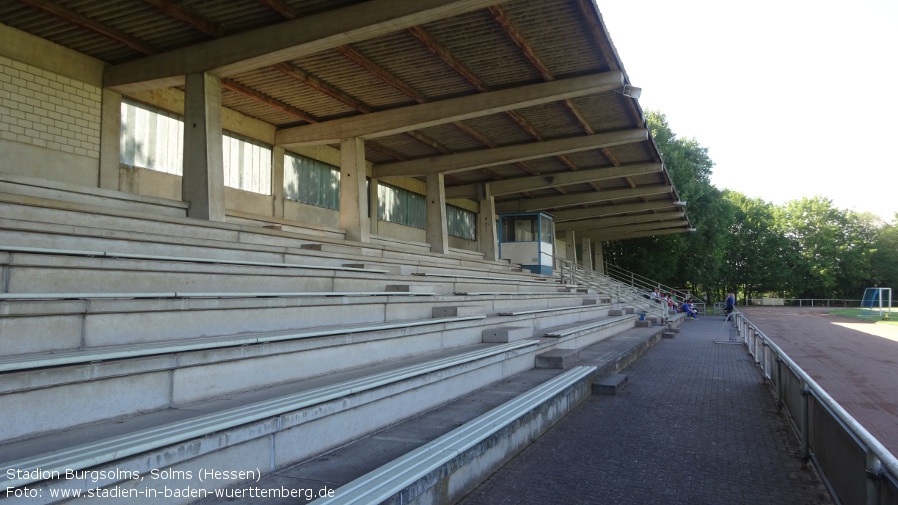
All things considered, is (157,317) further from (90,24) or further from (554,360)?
(90,24)

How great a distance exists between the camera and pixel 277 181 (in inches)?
641

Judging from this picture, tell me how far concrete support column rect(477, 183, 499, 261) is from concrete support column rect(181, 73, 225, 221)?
13.9m

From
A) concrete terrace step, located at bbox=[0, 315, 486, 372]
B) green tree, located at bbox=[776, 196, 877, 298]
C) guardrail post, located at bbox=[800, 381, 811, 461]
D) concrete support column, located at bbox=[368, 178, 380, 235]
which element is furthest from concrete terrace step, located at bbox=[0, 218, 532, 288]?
green tree, located at bbox=[776, 196, 877, 298]

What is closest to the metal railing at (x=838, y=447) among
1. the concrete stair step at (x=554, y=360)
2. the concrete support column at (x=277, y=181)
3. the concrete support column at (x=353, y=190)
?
the concrete stair step at (x=554, y=360)

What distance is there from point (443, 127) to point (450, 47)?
5414mm

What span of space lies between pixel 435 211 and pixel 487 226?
4.23 meters

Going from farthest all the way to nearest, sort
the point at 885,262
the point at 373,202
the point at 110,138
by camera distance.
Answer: the point at 885,262 < the point at 373,202 < the point at 110,138

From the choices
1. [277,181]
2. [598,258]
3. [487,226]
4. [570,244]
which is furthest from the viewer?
[598,258]

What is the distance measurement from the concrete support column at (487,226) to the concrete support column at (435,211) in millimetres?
3849

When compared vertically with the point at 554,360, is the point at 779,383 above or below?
below

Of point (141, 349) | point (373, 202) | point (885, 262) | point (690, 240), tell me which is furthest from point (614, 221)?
point (885, 262)

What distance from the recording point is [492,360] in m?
7.61

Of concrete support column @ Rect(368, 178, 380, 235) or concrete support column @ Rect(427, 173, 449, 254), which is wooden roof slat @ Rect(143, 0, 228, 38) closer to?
concrete support column @ Rect(368, 178, 380, 235)

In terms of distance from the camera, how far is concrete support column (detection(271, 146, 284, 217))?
1620cm
